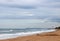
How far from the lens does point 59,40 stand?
11.1m
